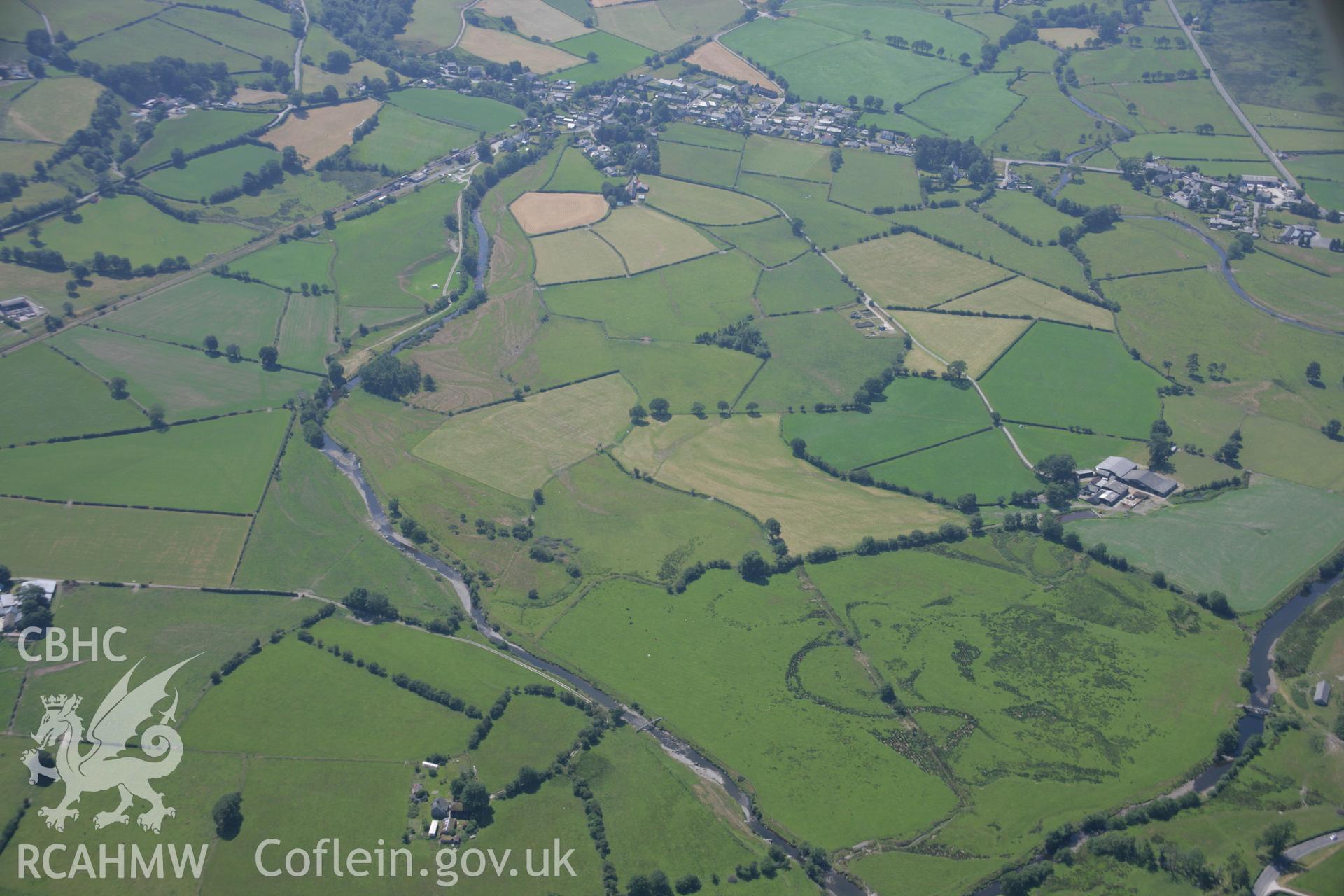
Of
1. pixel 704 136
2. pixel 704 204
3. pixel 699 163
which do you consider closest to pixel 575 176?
pixel 699 163

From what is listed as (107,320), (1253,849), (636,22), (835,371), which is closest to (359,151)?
(107,320)

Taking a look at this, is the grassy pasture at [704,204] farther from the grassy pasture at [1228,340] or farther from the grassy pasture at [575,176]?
the grassy pasture at [1228,340]

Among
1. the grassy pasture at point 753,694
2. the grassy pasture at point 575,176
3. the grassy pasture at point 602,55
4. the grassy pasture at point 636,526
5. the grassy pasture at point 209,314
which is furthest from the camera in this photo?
the grassy pasture at point 602,55

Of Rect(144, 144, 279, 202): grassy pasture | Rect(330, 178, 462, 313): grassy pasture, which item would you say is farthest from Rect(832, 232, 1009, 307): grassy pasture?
Rect(144, 144, 279, 202): grassy pasture

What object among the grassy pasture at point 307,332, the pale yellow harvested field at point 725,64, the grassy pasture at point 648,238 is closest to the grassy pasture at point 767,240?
the grassy pasture at point 648,238

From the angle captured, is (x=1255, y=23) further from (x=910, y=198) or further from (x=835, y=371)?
(x=835, y=371)

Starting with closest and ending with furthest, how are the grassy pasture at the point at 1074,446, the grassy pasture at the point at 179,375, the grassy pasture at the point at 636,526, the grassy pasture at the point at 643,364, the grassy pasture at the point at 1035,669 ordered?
the grassy pasture at the point at 1035,669 → the grassy pasture at the point at 636,526 → the grassy pasture at the point at 1074,446 → the grassy pasture at the point at 179,375 → the grassy pasture at the point at 643,364

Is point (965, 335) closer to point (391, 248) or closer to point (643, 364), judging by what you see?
point (643, 364)
